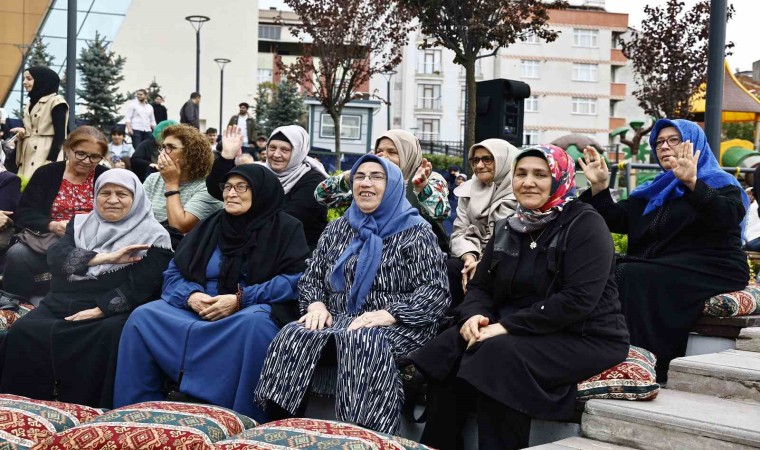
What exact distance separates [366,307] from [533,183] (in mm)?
1171

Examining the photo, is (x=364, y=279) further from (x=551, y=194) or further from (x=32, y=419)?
(x=32, y=419)

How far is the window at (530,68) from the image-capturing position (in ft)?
204

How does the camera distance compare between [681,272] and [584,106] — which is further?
[584,106]

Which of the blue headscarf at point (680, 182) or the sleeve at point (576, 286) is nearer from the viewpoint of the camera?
the sleeve at point (576, 286)

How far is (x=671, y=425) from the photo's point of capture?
4109 mm

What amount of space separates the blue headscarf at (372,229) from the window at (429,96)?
5463 centimetres

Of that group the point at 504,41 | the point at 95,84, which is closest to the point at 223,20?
the point at 95,84

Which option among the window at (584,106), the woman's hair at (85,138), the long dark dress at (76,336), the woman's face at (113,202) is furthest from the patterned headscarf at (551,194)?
the window at (584,106)

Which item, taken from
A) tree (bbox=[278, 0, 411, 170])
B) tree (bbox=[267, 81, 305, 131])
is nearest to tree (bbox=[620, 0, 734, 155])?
tree (bbox=[278, 0, 411, 170])

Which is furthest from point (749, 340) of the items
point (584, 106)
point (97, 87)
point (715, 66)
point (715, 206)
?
point (584, 106)

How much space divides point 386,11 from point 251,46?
21821mm

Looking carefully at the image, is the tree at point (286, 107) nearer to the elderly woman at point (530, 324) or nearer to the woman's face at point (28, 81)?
the woman's face at point (28, 81)

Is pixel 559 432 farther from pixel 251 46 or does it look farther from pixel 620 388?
pixel 251 46

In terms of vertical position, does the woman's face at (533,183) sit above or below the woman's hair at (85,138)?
below
